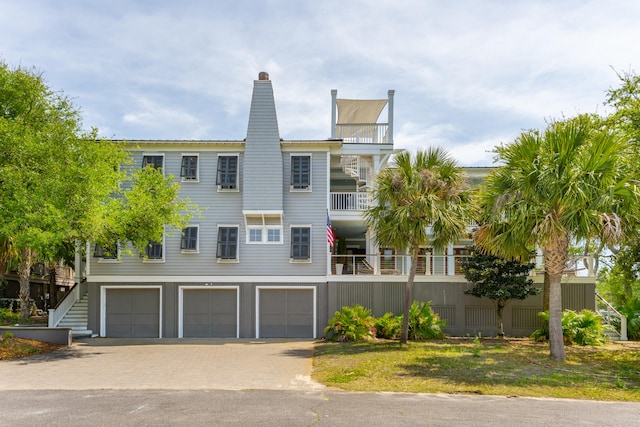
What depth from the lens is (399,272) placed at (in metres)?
22.8

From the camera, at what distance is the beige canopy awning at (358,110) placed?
81.1ft

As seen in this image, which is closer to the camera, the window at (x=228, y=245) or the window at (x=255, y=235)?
the window at (x=228, y=245)

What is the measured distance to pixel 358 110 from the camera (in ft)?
81.5

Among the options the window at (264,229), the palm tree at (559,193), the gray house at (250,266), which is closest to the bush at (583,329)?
the gray house at (250,266)

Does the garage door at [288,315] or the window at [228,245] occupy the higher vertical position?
the window at [228,245]

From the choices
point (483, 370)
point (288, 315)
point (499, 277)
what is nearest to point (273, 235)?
point (288, 315)

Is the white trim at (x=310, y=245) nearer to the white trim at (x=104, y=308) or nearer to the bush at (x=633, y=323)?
the white trim at (x=104, y=308)

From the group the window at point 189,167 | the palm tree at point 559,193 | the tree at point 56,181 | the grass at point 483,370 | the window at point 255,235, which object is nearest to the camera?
the grass at point 483,370

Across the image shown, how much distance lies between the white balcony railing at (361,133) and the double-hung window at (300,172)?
232cm

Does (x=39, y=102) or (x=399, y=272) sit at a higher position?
(x=39, y=102)

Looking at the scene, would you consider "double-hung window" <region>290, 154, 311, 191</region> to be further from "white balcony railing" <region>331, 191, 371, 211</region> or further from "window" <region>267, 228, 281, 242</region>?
"window" <region>267, 228, 281, 242</region>

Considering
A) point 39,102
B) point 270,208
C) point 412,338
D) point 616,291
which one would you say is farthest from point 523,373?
point 616,291

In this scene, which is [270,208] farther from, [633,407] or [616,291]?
[616,291]

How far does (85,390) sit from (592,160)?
43.4ft
